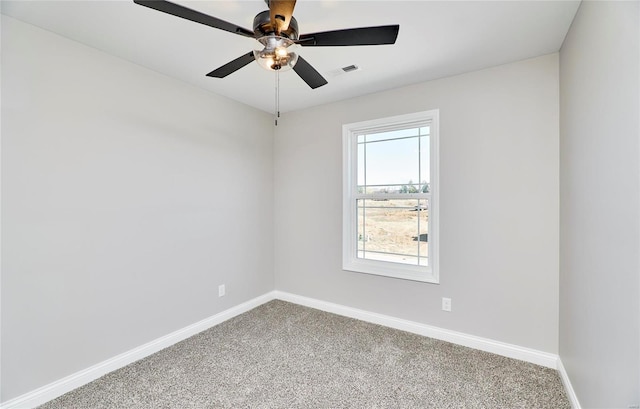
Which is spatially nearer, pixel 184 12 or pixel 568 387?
pixel 184 12

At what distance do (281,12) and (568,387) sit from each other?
9.26 feet

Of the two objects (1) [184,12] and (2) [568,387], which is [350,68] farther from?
(2) [568,387]

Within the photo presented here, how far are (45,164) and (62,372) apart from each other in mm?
1428

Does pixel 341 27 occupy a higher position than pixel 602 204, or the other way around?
pixel 341 27

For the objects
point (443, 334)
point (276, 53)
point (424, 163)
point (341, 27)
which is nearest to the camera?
point (276, 53)

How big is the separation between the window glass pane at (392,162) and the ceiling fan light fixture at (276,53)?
1769mm

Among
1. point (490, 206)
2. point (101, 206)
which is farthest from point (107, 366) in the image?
point (490, 206)

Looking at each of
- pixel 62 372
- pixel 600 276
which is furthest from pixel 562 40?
pixel 62 372

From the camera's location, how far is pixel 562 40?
80.0 inches

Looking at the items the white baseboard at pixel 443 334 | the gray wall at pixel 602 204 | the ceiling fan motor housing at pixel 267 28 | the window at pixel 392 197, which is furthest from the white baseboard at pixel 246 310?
the ceiling fan motor housing at pixel 267 28

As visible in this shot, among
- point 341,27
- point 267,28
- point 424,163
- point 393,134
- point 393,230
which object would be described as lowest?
point 393,230

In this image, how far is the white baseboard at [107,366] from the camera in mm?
1834

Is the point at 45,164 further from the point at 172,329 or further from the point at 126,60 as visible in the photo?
the point at 172,329

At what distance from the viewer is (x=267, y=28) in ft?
4.60
